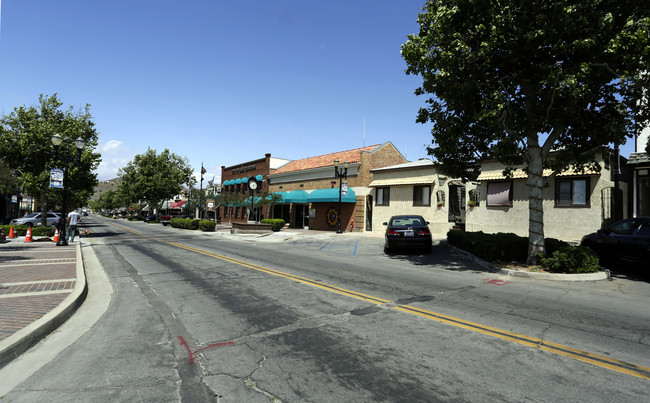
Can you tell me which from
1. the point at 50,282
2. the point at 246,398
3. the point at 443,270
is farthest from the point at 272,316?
the point at 443,270

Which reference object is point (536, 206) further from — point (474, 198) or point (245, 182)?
point (245, 182)

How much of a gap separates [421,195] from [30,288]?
21812 mm

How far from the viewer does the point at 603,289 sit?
25.9 ft

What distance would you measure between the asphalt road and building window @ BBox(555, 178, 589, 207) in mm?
10335

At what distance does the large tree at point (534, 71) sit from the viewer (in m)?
8.49

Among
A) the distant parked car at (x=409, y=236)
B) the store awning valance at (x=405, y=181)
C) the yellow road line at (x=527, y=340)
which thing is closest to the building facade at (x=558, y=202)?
the store awning valance at (x=405, y=181)

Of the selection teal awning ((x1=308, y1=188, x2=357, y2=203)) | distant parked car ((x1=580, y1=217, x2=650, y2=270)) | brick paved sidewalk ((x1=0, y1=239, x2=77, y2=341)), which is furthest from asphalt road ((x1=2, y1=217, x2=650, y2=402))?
teal awning ((x1=308, y1=188, x2=357, y2=203))

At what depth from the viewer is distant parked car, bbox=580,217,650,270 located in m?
9.02

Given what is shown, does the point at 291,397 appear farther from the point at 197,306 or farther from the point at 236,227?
the point at 236,227

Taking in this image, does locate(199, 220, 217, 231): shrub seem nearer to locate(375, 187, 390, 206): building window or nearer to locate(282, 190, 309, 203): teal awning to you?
locate(282, 190, 309, 203): teal awning

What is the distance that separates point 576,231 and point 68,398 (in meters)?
20.4

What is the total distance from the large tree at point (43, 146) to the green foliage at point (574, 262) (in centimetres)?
2331

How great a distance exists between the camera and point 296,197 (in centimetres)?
3197

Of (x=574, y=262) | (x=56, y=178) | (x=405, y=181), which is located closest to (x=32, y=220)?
(x=56, y=178)
